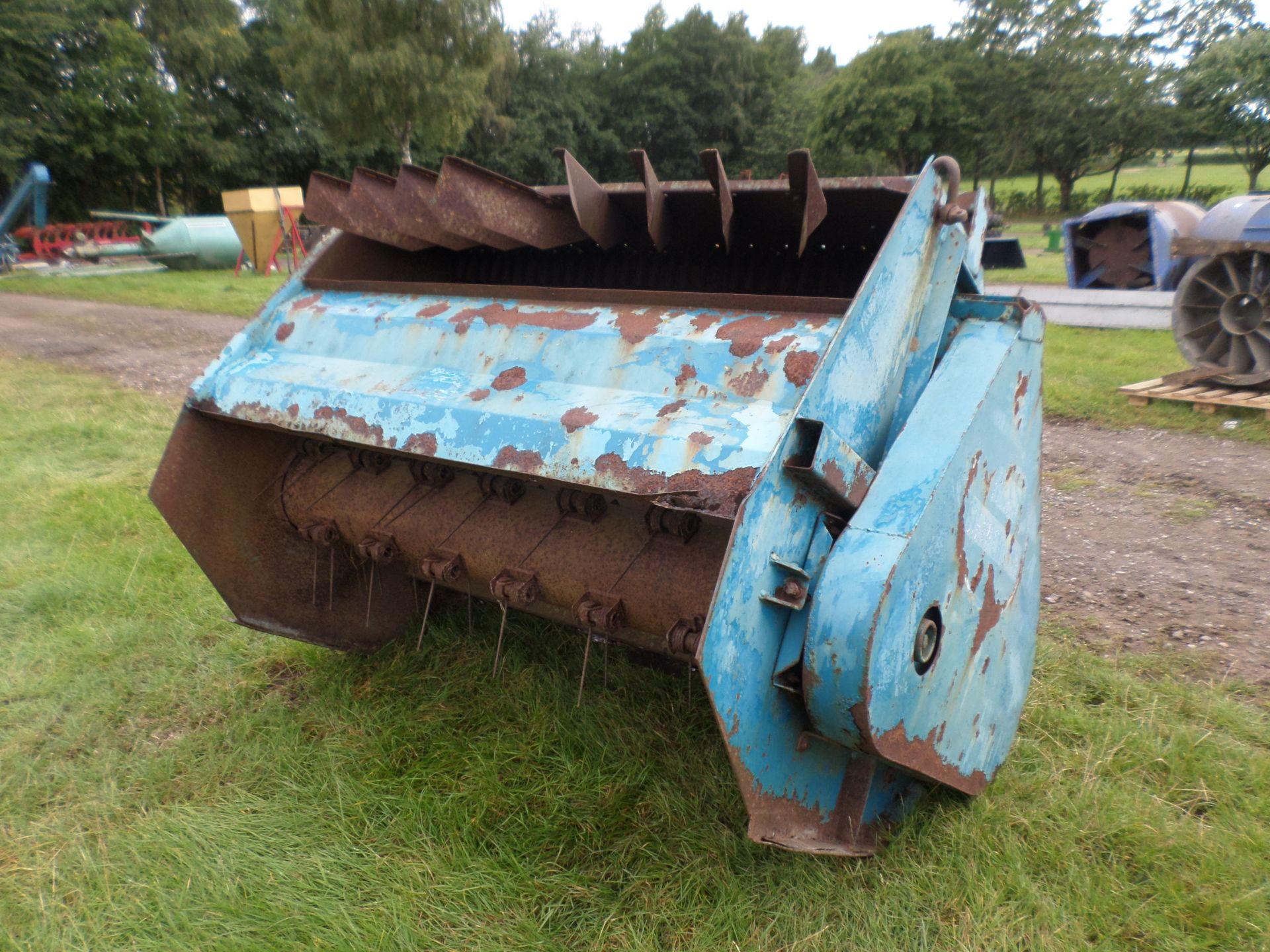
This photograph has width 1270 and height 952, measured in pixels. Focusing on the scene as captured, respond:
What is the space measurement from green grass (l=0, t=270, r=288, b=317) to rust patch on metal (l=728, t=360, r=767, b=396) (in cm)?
1074

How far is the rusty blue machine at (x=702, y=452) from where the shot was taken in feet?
4.89

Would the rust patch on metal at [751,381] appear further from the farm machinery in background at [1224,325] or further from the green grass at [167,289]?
the green grass at [167,289]

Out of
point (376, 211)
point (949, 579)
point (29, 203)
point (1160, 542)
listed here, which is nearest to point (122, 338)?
point (376, 211)

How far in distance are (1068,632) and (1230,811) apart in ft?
3.22

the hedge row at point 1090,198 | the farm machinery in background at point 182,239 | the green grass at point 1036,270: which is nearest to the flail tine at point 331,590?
the green grass at point 1036,270

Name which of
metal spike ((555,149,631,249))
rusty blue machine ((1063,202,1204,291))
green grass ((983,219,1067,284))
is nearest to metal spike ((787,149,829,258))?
metal spike ((555,149,631,249))

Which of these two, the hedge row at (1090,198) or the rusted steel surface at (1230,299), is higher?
the hedge row at (1090,198)

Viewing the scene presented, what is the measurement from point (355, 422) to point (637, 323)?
0.67m

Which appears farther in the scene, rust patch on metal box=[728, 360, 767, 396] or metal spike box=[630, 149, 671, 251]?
metal spike box=[630, 149, 671, 251]

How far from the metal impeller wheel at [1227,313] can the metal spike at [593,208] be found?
593cm

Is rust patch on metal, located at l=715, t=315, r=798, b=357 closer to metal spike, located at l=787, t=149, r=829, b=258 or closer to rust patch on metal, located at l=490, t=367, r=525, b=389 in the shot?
metal spike, located at l=787, t=149, r=829, b=258

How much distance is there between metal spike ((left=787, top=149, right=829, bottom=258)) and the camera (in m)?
1.72

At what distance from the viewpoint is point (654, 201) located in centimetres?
203

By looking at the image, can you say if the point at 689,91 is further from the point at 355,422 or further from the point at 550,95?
the point at 355,422
